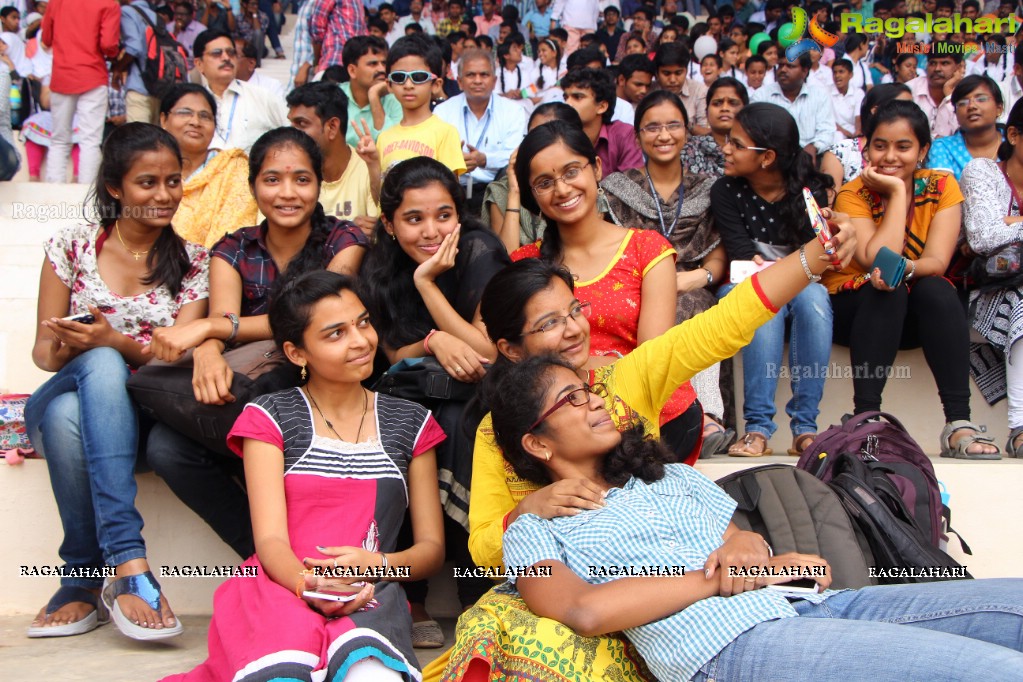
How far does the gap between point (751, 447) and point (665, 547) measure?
1395 mm

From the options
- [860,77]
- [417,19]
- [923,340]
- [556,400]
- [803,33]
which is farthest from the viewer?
[417,19]

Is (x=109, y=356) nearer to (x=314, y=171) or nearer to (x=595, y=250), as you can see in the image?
(x=314, y=171)

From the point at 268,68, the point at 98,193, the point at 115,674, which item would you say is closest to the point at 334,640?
the point at 115,674

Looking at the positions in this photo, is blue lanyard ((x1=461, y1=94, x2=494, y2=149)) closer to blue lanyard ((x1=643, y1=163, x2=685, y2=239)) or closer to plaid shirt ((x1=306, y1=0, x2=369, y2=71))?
blue lanyard ((x1=643, y1=163, x2=685, y2=239))

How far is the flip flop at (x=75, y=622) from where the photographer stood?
2.99 meters

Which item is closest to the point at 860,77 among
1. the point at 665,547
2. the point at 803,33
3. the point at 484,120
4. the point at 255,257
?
the point at 803,33

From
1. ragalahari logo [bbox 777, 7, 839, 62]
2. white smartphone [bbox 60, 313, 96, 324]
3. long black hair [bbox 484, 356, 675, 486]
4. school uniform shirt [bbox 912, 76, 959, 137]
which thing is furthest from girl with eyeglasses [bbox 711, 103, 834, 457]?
ragalahari logo [bbox 777, 7, 839, 62]

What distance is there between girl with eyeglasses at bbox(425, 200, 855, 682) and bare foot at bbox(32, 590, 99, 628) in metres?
1.29

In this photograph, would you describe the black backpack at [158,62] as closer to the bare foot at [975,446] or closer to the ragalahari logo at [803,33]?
the bare foot at [975,446]

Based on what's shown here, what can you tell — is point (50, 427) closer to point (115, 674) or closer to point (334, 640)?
point (115, 674)

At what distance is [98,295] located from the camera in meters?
3.28

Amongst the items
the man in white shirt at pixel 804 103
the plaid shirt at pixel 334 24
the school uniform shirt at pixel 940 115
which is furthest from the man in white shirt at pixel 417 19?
the school uniform shirt at pixel 940 115

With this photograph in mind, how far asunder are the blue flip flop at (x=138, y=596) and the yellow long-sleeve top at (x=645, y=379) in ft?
3.22

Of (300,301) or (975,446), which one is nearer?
(300,301)
